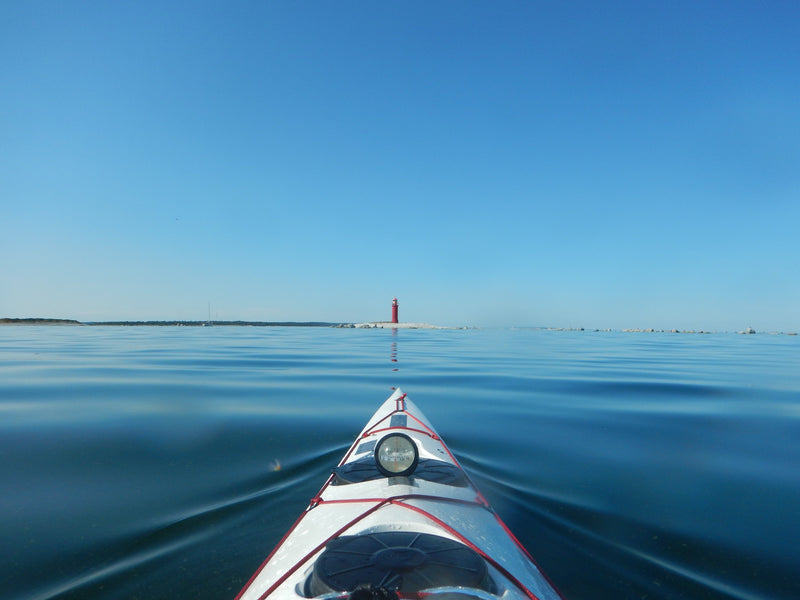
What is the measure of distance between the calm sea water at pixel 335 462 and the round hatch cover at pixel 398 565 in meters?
1.39

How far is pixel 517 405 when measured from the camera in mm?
9773

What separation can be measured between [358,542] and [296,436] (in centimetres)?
481

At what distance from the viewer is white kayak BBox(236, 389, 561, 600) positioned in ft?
6.57

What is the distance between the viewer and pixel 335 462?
5.65 meters

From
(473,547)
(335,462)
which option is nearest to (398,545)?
(473,547)

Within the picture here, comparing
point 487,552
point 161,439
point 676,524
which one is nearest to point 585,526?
point 676,524

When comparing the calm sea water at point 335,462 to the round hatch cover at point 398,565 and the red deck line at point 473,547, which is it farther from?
the round hatch cover at point 398,565

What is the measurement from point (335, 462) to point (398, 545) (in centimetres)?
358

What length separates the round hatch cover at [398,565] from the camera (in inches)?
78.3

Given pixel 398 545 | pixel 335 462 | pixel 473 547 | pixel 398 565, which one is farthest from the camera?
pixel 335 462

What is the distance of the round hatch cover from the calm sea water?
139 centimetres

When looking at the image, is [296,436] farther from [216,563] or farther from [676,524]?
[676,524]

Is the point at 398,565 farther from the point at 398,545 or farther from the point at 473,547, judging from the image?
the point at 473,547

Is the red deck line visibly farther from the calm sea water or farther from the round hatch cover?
the calm sea water
